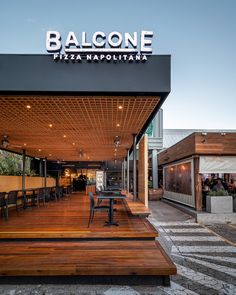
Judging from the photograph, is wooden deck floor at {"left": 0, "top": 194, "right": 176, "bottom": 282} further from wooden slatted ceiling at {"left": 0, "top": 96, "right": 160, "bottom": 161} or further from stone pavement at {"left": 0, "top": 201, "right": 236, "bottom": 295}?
wooden slatted ceiling at {"left": 0, "top": 96, "right": 160, "bottom": 161}

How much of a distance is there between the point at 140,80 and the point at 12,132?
5841 mm

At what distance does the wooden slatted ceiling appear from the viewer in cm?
564

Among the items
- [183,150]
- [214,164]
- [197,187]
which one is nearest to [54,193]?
[183,150]

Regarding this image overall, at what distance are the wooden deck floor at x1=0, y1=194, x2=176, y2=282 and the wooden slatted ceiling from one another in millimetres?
→ 2828

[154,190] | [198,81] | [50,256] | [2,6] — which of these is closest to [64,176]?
[154,190]

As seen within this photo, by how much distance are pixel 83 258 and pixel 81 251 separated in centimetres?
37

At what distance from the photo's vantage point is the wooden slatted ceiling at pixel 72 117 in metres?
5.64

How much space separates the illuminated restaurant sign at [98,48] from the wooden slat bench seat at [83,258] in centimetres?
376

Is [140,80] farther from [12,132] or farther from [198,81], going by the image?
[198,81]

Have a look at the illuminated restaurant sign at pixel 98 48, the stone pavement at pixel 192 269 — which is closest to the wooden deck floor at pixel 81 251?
the stone pavement at pixel 192 269

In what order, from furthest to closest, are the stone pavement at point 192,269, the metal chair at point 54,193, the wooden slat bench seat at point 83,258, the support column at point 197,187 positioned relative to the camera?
the metal chair at point 54,193 → the support column at point 197,187 → the wooden slat bench seat at point 83,258 → the stone pavement at point 192,269

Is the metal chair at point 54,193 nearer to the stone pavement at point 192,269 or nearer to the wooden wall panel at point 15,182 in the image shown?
the wooden wall panel at point 15,182

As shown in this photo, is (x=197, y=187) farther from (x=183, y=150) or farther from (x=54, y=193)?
(x=54, y=193)

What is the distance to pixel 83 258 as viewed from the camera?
4430 millimetres
